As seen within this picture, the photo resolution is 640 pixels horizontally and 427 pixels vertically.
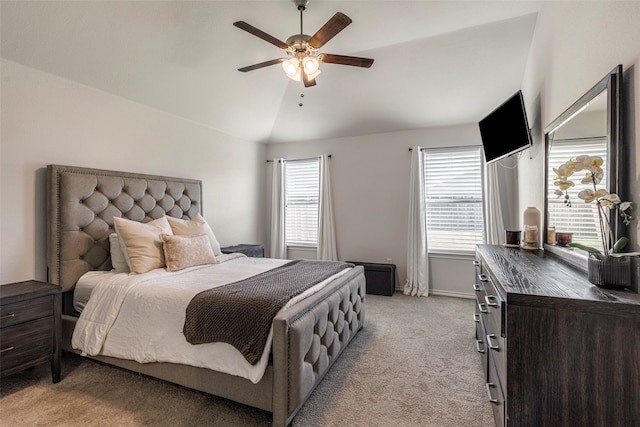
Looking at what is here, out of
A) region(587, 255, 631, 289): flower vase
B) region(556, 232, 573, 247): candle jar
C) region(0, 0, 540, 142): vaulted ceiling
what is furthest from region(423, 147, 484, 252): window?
region(587, 255, 631, 289): flower vase

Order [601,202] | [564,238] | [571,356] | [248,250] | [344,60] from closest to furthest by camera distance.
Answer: [571,356] < [601,202] < [564,238] < [344,60] < [248,250]

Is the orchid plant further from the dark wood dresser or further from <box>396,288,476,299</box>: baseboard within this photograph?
<box>396,288,476,299</box>: baseboard

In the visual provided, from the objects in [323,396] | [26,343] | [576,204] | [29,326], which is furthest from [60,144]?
[576,204]

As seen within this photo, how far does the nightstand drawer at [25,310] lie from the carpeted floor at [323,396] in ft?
1.69

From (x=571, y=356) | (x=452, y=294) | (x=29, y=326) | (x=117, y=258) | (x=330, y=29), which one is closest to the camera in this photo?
(x=571, y=356)

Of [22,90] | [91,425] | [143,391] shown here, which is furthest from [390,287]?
[22,90]

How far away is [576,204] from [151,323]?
9.22 feet

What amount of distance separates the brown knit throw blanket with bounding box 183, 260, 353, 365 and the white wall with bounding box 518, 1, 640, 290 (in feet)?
5.70

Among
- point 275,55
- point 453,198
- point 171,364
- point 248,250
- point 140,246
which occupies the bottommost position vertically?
point 171,364

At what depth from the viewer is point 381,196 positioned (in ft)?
15.8

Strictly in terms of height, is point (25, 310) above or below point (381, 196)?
below

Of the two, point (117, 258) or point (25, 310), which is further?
point (117, 258)

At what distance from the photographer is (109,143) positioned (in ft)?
10.2

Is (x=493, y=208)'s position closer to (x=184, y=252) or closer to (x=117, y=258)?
(x=184, y=252)
